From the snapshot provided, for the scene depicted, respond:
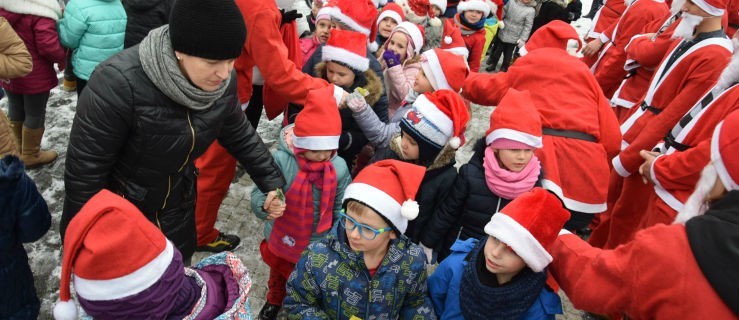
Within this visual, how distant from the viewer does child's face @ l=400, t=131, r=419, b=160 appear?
9.85ft

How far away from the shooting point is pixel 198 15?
1.79 m

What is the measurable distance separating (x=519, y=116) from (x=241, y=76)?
1.94m

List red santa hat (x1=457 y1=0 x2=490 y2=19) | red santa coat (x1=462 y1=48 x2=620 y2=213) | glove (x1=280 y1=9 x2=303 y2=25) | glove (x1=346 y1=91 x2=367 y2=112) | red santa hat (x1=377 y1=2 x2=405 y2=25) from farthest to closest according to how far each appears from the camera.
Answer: red santa hat (x1=457 y1=0 x2=490 y2=19) → red santa hat (x1=377 y1=2 x2=405 y2=25) → glove (x1=280 y1=9 x2=303 y2=25) → glove (x1=346 y1=91 x2=367 y2=112) → red santa coat (x1=462 y1=48 x2=620 y2=213)

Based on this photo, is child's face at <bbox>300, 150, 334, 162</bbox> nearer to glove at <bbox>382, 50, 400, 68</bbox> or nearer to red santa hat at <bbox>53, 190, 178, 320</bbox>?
red santa hat at <bbox>53, 190, 178, 320</bbox>

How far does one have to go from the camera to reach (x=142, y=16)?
12.0ft

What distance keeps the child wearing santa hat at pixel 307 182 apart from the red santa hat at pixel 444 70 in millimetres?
1073

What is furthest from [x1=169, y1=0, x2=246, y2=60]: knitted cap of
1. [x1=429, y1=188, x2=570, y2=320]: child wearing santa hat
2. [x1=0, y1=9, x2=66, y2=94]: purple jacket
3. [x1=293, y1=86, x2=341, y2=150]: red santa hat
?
[x1=0, y1=9, x2=66, y2=94]: purple jacket

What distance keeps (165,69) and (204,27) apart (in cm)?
24

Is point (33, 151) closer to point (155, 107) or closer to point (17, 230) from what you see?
point (17, 230)

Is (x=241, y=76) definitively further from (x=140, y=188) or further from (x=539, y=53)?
(x=539, y=53)

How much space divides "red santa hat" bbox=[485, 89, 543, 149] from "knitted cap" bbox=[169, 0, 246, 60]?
160 centimetres

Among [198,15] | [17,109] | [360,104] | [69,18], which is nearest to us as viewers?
[198,15]

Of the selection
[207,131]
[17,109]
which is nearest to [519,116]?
[207,131]

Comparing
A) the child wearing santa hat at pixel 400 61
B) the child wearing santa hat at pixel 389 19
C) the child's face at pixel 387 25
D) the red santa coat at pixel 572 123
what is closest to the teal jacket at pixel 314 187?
the red santa coat at pixel 572 123
